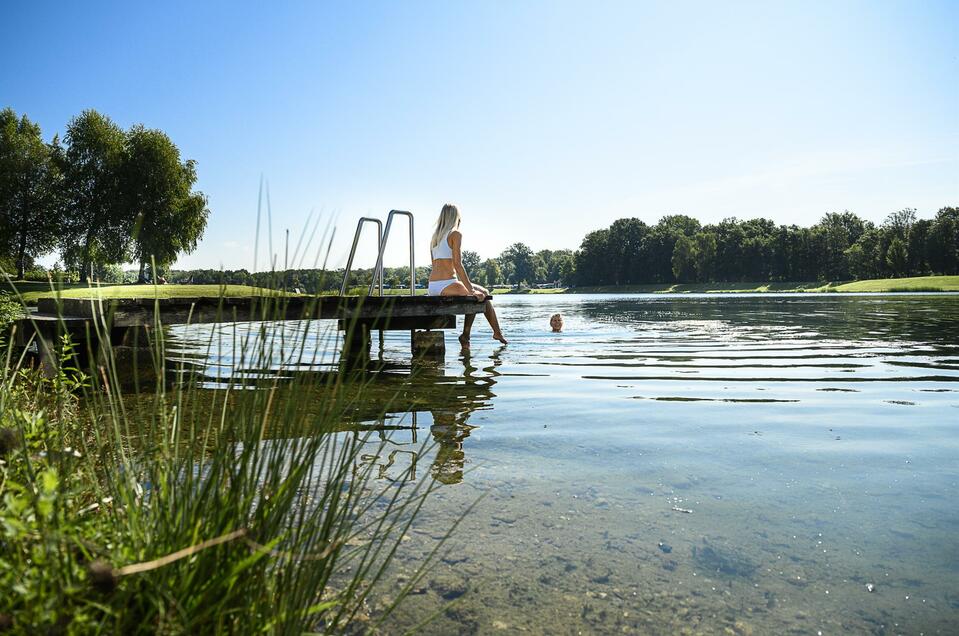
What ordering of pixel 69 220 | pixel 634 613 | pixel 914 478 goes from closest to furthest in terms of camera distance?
pixel 634 613 → pixel 914 478 → pixel 69 220

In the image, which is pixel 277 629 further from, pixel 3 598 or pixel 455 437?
pixel 455 437

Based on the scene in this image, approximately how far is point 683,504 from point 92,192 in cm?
4397

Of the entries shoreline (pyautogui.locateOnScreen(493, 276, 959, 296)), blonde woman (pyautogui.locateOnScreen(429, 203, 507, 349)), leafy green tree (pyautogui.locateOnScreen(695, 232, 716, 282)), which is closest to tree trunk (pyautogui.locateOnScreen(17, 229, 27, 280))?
blonde woman (pyautogui.locateOnScreen(429, 203, 507, 349))

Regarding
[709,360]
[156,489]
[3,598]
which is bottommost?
[709,360]

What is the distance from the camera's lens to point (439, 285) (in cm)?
1111

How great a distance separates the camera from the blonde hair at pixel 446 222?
35.4 ft

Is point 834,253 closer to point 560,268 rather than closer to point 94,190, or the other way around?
point 560,268

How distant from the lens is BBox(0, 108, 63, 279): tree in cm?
3809

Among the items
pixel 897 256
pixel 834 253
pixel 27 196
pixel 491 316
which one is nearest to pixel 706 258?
pixel 834 253

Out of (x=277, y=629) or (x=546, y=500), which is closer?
(x=277, y=629)

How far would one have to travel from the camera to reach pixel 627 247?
124m

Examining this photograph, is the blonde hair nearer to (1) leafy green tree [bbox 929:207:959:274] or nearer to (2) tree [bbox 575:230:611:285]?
(1) leafy green tree [bbox 929:207:959:274]

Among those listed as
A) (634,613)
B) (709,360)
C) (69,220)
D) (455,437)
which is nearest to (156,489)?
(634,613)

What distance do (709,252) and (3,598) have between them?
11397 cm
